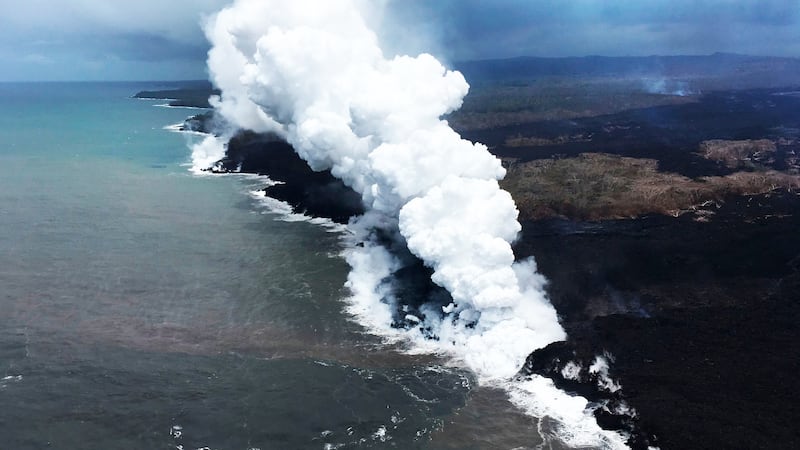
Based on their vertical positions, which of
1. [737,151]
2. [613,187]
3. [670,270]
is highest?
[737,151]

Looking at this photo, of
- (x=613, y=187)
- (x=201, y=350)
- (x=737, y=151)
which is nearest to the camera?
(x=201, y=350)

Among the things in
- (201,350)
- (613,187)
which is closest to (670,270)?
(613,187)

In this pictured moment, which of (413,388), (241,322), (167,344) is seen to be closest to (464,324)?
(413,388)

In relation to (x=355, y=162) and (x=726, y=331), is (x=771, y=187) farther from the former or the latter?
(x=355, y=162)

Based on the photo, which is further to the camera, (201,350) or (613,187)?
(613,187)

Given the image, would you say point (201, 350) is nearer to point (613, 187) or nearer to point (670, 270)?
point (670, 270)

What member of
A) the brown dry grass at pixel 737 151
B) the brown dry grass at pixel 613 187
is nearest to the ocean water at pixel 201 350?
the brown dry grass at pixel 613 187

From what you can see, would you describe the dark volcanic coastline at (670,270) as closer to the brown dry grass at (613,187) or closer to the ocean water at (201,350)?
the brown dry grass at (613,187)

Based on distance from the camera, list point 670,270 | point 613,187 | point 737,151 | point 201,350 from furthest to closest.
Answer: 1. point 737,151
2. point 613,187
3. point 670,270
4. point 201,350
